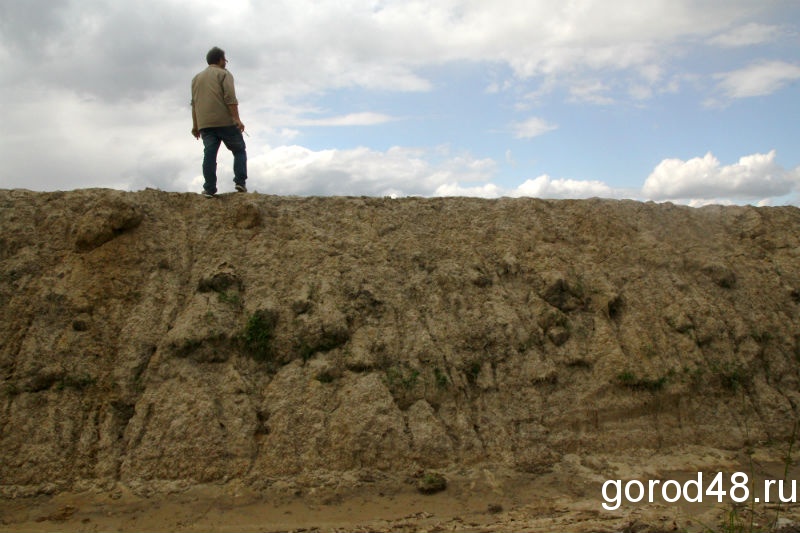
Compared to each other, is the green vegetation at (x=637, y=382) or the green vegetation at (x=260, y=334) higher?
the green vegetation at (x=260, y=334)

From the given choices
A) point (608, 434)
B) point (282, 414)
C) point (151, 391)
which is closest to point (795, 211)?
point (608, 434)

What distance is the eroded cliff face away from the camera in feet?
18.6

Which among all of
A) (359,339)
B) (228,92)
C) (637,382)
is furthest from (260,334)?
(637,382)

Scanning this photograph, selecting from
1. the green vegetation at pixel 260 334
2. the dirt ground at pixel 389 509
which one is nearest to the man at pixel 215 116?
the green vegetation at pixel 260 334

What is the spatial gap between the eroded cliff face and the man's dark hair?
152cm

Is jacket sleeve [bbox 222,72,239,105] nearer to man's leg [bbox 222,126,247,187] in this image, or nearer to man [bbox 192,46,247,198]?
man [bbox 192,46,247,198]

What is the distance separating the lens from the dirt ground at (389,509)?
501 centimetres

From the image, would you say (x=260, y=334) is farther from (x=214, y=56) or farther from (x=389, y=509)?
(x=214, y=56)

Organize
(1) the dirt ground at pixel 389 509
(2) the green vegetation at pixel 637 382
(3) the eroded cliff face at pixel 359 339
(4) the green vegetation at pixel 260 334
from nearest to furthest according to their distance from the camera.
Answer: (1) the dirt ground at pixel 389 509
(3) the eroded cliff face at pixel 359 339
(4) the green vegetation at pixel 260 334
(2) the green vegetation at pixel 637 382

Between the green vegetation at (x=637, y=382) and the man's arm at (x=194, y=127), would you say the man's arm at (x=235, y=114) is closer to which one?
the man's arm at (x=194, y=127)

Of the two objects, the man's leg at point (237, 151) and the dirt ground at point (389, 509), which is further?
the man's leg at point (237, 151)

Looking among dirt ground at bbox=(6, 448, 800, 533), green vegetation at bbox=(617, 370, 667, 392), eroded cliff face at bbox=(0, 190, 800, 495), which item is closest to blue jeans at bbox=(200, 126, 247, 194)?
eroded cliff face at bbox=(0, 190, 800, 495)

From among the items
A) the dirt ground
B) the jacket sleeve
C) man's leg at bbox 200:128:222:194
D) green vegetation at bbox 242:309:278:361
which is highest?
the jacket sleeve

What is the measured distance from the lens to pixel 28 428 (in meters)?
5.50
